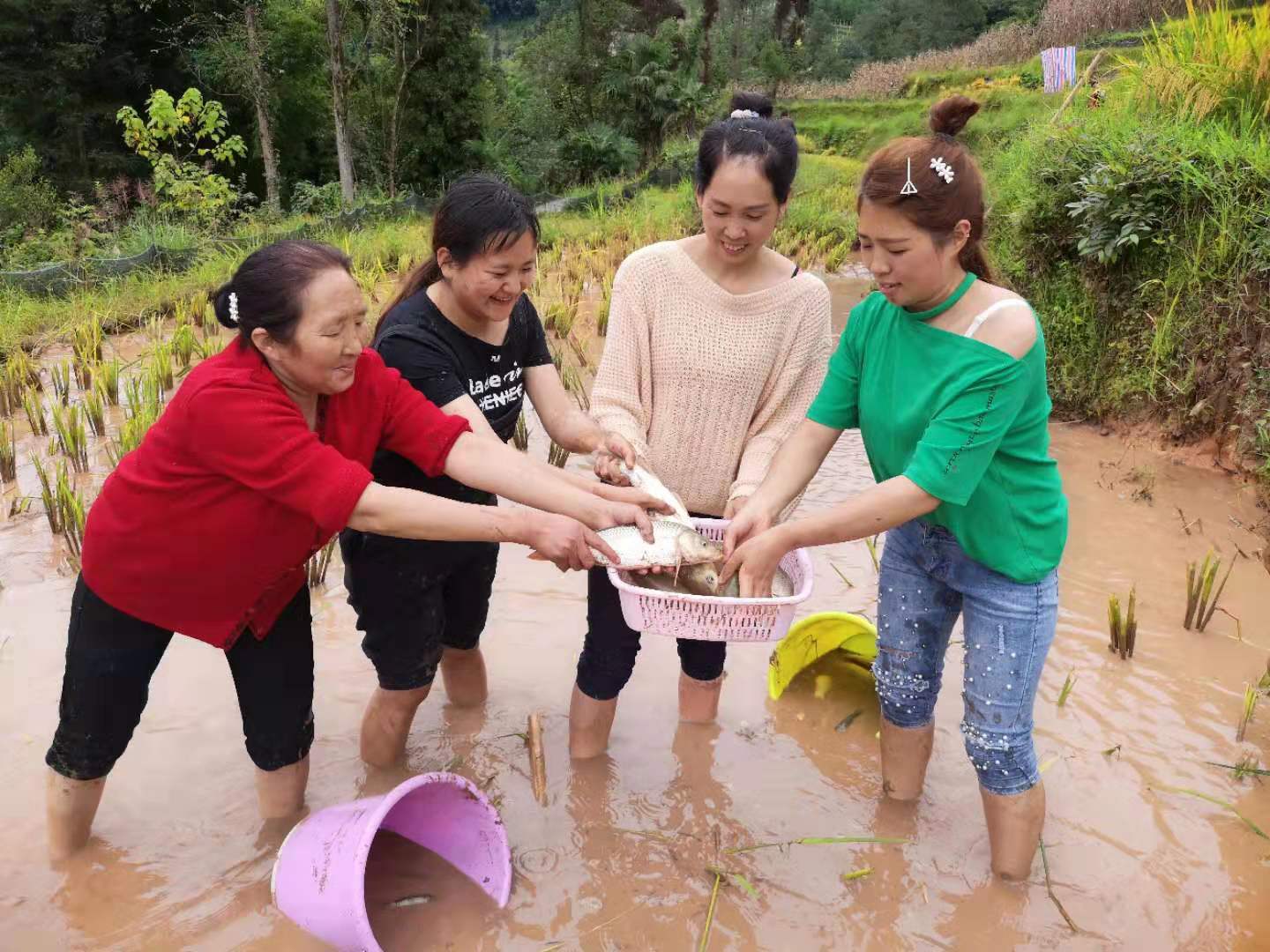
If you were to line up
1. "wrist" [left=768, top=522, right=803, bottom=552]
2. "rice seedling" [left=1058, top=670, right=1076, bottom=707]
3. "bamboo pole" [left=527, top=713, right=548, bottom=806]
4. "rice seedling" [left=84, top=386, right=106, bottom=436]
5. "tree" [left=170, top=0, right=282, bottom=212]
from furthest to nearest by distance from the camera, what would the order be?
"tree" [left=170, top=0, right=282, bottom=212]
"rice seedling" [left=84, top=386, right=106, bottom=436]
"rice seedling" [left=1058, top=670, right=1076, bottom=707]
"bamboo pole" [left=527, top=713, right=548, bottom=806]
"wrist" [left=768, top=522, right=803, bottom=552]

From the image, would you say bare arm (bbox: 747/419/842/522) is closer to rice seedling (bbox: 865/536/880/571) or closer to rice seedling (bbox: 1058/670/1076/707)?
rice seedling (bbox: 1058/670/1076/707)

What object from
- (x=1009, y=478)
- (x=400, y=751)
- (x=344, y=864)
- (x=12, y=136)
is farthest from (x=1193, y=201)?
(x=12, y=136)

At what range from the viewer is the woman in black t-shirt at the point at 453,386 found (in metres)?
2.17

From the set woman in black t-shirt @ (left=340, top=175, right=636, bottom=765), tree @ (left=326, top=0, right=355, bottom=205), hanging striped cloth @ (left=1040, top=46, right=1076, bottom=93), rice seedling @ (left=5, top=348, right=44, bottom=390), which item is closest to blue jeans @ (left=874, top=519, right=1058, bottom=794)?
woman in black t-shirt @ (left=340, top=175, right=636, bottom=765)

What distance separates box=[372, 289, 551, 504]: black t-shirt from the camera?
2205 millimetres

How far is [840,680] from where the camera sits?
336cm

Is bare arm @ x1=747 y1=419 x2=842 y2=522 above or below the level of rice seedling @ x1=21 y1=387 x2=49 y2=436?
above

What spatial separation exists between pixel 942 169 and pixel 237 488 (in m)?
1.58

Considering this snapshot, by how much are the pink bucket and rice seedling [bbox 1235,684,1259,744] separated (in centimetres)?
236

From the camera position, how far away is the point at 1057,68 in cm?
1186

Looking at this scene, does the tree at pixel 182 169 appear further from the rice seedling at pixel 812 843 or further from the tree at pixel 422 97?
the rice seedling at pixel 812 843

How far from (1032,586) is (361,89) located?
862 inches

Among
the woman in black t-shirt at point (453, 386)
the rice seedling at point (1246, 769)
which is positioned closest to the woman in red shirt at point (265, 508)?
the woman in black t-shirt at point (453, 386)

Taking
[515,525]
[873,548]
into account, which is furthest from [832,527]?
[873,548]
